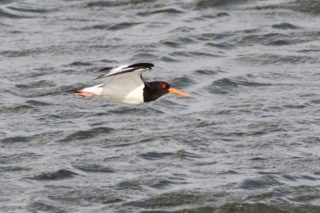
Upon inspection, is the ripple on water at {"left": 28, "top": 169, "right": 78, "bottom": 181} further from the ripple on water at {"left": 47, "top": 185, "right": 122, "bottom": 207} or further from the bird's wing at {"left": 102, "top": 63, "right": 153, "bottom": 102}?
the bird's wing at {"left": 102, "top": 63, "right": 153, "bottom": 102}

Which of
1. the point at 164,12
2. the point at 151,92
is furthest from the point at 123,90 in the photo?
the point at 164,12

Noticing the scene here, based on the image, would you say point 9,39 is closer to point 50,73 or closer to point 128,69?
point 50,73

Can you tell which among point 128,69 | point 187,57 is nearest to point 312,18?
point 187,57

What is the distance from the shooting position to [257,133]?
21.8m

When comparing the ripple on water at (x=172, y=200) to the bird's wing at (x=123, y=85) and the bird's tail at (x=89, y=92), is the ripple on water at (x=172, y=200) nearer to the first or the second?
the bird's wing at (x=123, y=85)

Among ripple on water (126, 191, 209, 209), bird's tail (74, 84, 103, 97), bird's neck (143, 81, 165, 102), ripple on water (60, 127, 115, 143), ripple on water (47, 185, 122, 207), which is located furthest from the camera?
ripple on water (60, 127, 115, 143)

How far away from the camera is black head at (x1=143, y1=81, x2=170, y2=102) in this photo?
20.2 meters

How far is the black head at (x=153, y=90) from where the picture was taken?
2023cm

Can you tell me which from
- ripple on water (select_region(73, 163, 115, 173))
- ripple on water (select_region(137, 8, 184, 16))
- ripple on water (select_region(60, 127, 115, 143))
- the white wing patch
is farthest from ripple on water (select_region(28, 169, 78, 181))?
ripple on water (select_region(137, 8, 184, 16))

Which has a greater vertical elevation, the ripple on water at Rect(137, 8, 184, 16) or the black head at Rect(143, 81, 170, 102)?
the black head at Rect(143, 81, 170, 102)

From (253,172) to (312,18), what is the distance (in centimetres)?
804

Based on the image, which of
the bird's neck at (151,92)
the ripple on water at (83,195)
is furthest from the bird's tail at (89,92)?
the ripple on water at (83,195)

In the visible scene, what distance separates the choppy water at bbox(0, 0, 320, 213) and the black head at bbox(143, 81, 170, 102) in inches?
38.0

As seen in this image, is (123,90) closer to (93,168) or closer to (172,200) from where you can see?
(93,168)
